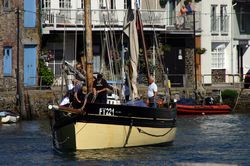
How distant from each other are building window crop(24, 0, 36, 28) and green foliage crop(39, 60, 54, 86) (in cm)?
253

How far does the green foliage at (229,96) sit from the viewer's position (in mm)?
65625

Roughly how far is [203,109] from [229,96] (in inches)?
170

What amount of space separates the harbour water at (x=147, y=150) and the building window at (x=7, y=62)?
9.20m

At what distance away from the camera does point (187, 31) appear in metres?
71.0

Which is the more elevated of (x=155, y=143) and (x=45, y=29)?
(x=45, y=29)

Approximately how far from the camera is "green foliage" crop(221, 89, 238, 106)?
65625 millimetres

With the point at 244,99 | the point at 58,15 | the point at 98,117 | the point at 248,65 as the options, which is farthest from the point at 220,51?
the point at 98,117

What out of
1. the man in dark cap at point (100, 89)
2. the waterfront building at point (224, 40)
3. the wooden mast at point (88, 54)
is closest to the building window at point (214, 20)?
the waterfront building at point (224, 40)

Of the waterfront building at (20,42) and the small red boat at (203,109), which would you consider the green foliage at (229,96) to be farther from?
the waterfront building at (20,42)

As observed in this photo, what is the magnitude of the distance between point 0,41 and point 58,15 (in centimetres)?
476

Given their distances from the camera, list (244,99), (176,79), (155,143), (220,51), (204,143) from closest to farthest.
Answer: (155,143)
(204,143)
(244,99)
(176,79)
(220,51)

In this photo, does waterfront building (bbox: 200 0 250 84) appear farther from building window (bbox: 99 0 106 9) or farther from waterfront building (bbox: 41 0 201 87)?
building window (bbox: 99 0 106 9)

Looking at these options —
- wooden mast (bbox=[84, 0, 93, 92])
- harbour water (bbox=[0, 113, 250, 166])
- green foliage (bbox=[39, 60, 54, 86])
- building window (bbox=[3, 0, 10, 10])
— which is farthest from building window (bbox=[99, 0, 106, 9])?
wooden mast (bbox=[84, 0, 93, 92])

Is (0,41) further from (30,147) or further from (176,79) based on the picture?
(30,147)
